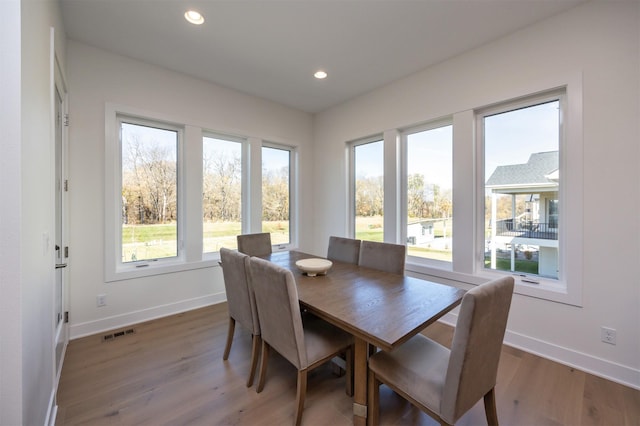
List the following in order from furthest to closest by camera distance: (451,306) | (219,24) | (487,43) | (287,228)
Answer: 1. (287,228)
2. (487,43)
3. (219,24)
4. (451,306)

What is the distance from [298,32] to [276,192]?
2.26 m

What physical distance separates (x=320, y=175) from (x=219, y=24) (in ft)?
8.27

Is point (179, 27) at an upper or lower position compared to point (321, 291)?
upper

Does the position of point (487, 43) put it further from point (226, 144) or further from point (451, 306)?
point (226, 144)

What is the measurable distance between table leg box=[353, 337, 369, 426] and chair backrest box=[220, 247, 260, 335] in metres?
0.79

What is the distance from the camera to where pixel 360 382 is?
1399mm

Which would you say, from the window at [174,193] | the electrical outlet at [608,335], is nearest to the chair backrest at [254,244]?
the window at [174,193]

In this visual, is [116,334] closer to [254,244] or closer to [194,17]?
[254,244]

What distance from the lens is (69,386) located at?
1821 mm

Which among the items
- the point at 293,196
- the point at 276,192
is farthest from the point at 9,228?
the point at 293,196

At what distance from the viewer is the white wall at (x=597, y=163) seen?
186 cm

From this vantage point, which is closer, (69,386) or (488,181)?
(69,386)

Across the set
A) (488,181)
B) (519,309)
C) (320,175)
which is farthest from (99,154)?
(519,309)

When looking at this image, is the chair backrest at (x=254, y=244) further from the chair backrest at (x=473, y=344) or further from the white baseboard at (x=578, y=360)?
the white baseboard at (x=578, y=360)
